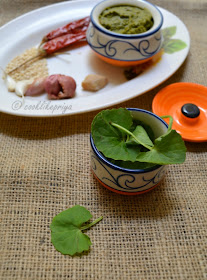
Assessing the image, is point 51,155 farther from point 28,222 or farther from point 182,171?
point 182,171

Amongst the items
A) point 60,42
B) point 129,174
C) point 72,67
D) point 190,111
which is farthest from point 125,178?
point 60,42

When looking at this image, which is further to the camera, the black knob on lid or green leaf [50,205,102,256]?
the black knob on lid

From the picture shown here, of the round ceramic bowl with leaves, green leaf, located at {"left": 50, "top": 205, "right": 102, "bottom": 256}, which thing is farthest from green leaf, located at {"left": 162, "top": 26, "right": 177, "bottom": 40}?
green leaf, located at {"left": 50, "top": 205, "right": 102, "bottom": 256}

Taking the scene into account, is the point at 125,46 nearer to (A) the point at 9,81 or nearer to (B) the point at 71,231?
(A) the point at 9,81

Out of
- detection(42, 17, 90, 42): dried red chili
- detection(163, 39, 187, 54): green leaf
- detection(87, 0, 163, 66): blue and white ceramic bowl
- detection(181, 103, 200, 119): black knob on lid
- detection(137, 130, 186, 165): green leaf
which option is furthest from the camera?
detection(42, 17, 90, 42): dried red chili

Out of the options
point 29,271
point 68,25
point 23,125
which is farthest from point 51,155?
point 68,25

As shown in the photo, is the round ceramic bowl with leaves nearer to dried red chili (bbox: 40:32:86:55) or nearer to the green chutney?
the green chutney

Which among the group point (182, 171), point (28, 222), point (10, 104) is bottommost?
point (182, 171)

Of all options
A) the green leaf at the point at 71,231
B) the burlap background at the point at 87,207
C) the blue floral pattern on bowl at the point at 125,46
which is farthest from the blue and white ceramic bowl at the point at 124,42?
the green leaf at the point at 71,231
